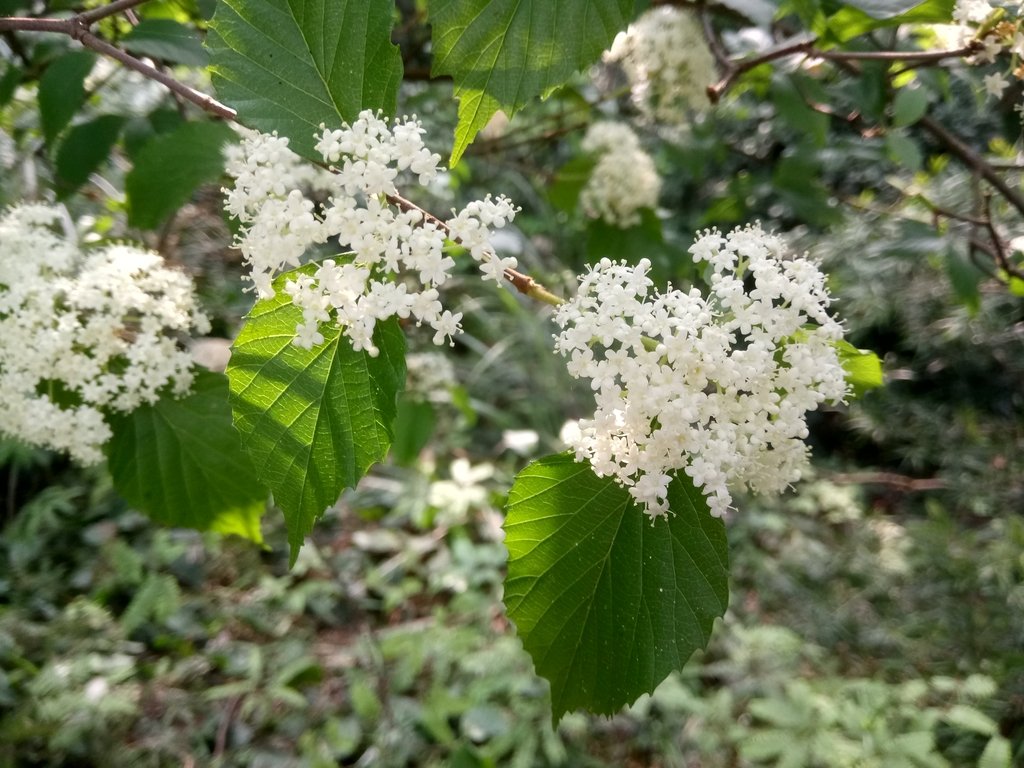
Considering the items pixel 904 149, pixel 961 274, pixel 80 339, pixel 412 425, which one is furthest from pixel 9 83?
pixel 961 274

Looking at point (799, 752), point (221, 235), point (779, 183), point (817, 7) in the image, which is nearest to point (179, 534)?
point (221, 235)

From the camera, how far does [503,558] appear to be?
2.17 metres

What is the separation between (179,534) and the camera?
222cm

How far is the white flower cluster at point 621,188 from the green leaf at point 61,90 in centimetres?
93

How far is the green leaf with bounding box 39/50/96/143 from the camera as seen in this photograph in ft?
3.19

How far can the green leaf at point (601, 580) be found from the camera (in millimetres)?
653

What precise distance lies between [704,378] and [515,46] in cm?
32

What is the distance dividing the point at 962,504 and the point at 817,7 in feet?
6.64

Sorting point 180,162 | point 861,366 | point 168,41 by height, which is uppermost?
point 168,41

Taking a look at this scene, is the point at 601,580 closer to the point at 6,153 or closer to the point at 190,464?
the point at 190,464

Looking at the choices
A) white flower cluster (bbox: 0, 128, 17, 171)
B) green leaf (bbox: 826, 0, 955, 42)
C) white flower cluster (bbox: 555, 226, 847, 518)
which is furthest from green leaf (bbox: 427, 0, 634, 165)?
white flower cluster (bbox: 0, 128, 17, 171)

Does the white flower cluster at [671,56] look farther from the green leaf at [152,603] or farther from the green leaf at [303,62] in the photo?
the green leaf at [152,603]

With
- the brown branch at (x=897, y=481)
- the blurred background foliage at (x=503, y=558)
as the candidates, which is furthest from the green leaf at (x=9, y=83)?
the brown branch at (x=897, y=481)

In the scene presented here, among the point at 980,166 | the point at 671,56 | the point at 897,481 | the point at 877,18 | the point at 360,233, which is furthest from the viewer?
the point at 897,481
